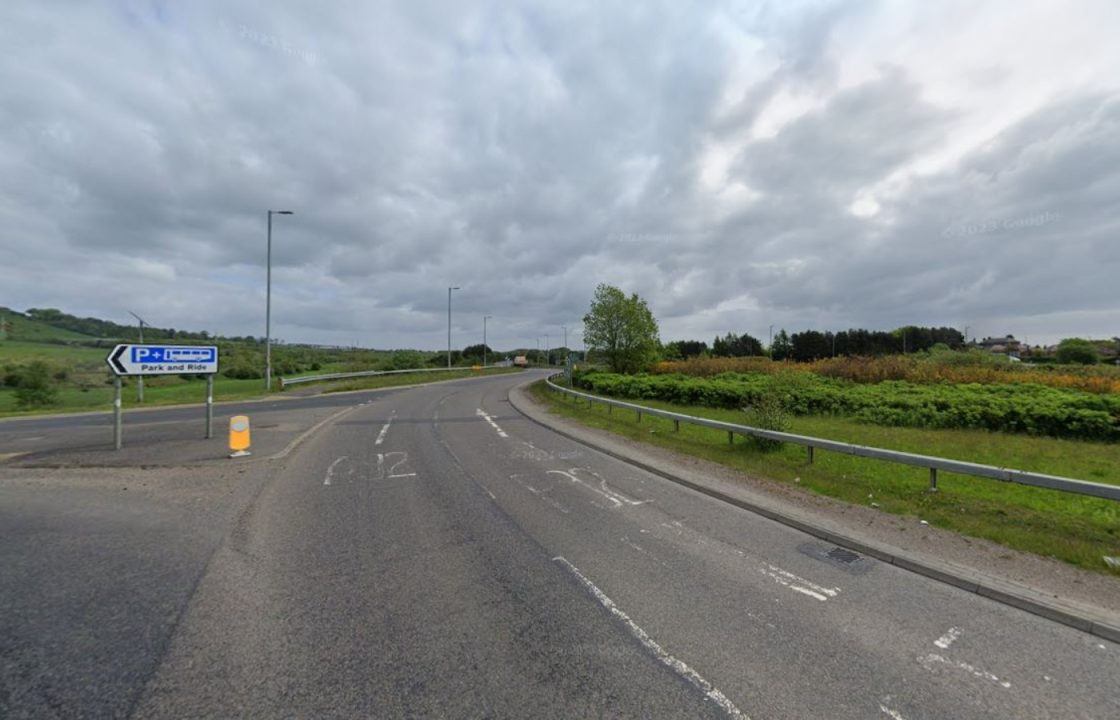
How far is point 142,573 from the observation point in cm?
441

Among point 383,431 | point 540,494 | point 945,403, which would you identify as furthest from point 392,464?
point 945,403

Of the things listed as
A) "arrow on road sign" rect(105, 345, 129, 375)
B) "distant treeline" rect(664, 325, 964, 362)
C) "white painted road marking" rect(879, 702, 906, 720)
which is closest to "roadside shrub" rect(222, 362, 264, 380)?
"arrow on road sign" rect(105, 345, 129, 375)

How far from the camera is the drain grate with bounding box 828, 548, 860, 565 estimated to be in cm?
504

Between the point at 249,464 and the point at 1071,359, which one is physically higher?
the point at 1071,359


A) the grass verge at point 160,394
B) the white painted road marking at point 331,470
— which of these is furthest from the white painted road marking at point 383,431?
the grass verge at point 160,394

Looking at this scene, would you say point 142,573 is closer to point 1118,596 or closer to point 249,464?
point 249,464

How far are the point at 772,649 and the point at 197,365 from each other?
1349 centimetres

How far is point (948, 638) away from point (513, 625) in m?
3.49

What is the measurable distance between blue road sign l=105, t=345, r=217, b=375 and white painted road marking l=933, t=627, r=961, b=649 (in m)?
14.0

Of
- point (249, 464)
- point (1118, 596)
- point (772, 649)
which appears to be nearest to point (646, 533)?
point (772, 649)

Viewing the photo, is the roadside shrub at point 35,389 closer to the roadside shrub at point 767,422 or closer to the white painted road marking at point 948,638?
the roadside shrub at point 767,422

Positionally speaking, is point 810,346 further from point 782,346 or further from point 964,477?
point 964,477

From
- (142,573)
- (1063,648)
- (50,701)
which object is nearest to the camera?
(50,701)

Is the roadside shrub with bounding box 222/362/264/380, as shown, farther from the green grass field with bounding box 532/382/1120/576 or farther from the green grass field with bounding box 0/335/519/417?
the green grass field with bounding box 532/382/1120/576
